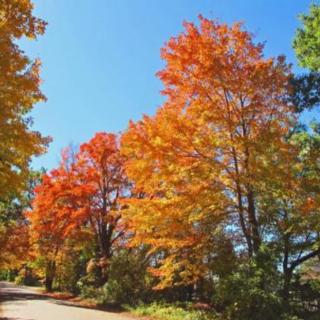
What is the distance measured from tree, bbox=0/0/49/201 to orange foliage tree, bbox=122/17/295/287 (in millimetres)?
3665

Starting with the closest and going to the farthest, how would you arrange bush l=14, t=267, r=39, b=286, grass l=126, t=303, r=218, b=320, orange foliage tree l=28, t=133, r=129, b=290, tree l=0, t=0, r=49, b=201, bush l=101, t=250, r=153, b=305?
tree l=0, t=0, r=49, b=201, grass l=126, t=303, r=218, b=320, bush l=101, t=250, r=153, b=305, orange foliage tree l=28, t=133, r=129, b=290, bush l=14, t=267, r=39, b=286

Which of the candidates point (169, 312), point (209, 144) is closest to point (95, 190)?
point (169, 312)

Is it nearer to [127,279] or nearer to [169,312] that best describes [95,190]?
[127,279]

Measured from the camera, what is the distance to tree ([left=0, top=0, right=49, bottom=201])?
32.9ft

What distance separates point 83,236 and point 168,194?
57.5 feet

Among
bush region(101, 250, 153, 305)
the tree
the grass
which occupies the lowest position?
the grass

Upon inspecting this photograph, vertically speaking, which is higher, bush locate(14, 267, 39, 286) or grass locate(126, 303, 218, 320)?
bush locate(14, 267, 39, 286)

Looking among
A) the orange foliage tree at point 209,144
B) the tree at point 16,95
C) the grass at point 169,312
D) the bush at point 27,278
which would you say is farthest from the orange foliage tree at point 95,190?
the bush at point 27,278

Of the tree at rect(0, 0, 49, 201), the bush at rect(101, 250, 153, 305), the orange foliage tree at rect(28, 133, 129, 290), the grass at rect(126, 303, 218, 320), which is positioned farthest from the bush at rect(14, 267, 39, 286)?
the tree at rect(0, 0, 49, 201)

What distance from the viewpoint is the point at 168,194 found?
1439 centimetres

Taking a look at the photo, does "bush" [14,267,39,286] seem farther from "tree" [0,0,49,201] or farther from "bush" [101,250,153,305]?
"tree" [0,0,49,201]

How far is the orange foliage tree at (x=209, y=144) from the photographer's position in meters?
13.6

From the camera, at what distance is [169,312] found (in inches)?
760

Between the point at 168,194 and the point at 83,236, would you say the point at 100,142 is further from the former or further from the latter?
the point at 168,194
